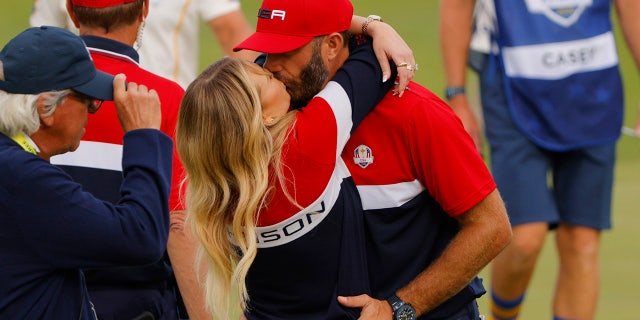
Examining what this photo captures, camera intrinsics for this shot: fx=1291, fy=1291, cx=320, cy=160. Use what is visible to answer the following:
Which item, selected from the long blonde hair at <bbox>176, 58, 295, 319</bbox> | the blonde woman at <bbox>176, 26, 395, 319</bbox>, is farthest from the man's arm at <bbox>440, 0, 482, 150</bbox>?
the long blonde hair at <bbox>176, 58, 295, 319</bbox>

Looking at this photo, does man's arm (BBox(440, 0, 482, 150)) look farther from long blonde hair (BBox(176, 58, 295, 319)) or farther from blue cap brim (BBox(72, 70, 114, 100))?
blue cap brim (BBox(72, 70, 114, 100))

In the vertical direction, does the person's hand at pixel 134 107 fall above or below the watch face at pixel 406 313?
above

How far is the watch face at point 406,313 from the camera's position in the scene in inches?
160

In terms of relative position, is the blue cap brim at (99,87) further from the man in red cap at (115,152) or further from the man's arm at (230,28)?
the man's arm at (230,28)

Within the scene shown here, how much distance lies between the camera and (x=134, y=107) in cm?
388

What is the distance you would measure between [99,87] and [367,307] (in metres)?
1.08

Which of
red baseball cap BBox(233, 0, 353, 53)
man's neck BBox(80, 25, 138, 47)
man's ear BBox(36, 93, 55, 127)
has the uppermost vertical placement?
red baseball cap BBox(233, 0, 353, 53)

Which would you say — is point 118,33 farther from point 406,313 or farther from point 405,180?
point 406,313

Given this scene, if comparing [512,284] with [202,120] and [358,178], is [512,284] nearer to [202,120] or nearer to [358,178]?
[358,178]

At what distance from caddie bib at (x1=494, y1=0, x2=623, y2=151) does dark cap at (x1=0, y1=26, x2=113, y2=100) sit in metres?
3.16

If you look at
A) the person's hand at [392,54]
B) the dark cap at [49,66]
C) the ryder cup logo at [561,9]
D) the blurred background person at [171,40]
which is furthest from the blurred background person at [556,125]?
the dark cap at [49,66]

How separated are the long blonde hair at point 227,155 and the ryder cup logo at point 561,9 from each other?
2.82 m

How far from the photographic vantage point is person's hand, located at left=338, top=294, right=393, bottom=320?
13.3 feet

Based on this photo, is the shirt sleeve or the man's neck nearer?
the shirt sleeve
